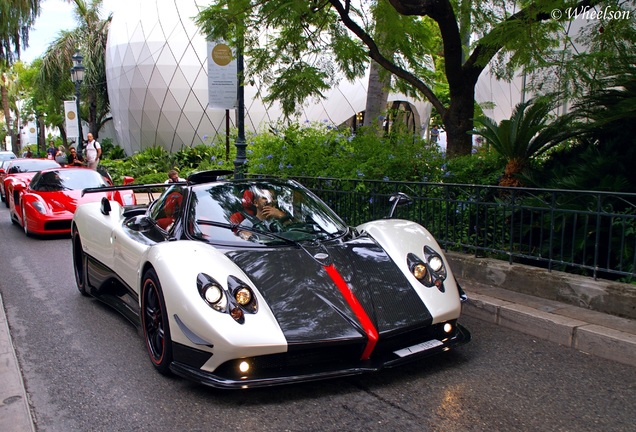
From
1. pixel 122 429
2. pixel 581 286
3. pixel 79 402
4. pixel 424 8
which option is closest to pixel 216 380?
pixel 122 429

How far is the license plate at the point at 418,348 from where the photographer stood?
12.2 feet

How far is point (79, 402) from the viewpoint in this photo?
12.0 feet

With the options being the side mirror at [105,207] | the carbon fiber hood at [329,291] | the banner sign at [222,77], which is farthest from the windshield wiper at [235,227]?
the banner sign at [222,77]

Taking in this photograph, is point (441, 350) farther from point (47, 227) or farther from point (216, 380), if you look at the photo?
point (47, 227)

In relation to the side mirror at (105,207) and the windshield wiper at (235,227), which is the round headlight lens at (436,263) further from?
the side mirror at (105,207)

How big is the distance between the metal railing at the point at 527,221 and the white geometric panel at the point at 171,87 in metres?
23.6

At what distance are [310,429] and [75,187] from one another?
32.8 feet

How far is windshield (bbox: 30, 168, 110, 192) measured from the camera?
1160 centimetres

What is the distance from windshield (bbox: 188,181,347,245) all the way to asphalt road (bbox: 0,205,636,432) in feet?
3.94

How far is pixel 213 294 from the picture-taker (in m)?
3.64

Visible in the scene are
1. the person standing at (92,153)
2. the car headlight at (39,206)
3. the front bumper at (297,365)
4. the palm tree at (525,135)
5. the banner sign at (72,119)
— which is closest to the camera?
the front bumper at (297,365)

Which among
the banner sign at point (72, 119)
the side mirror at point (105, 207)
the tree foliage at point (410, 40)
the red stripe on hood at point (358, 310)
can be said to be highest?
the tree foliage at point (410, 40)

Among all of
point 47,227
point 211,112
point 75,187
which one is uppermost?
point 211,112

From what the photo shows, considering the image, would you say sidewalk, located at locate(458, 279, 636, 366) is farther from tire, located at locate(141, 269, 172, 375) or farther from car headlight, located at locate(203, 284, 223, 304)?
tire, located at locate(141, 269, 172, 375)
